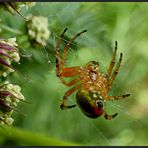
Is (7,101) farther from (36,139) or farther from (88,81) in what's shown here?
(36,139)

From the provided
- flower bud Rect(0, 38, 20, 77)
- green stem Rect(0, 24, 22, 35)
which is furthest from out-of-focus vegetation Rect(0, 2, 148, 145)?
flower bud Rect(0, 38, 20, 77)

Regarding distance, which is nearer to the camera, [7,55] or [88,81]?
[7,55]

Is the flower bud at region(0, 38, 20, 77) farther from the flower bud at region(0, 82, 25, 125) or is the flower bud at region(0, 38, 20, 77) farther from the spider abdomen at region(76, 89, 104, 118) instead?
the spider abdomen at region(76, 89, 104, 118)

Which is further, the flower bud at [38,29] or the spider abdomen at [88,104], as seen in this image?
the flower bud at [38,29]

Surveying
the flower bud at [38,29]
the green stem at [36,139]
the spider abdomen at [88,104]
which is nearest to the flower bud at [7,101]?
the spider abdomen at [88,104]

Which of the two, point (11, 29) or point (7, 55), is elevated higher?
point (11, 29)

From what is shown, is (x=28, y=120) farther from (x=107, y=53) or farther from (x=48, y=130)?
(x=107, y=53)

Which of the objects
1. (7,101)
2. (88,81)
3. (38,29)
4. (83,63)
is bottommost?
(7,101)

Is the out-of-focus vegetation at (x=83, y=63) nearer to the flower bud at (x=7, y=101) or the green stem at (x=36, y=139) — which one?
the green stem at (x=36, y=139)

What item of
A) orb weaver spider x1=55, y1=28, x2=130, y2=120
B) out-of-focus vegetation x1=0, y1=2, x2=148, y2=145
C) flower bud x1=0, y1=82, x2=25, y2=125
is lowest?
flower bud x1=0, y1=82, x2=25, y2=125

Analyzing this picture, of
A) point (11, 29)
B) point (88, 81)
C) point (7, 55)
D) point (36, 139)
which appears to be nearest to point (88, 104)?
point (88, 81)
